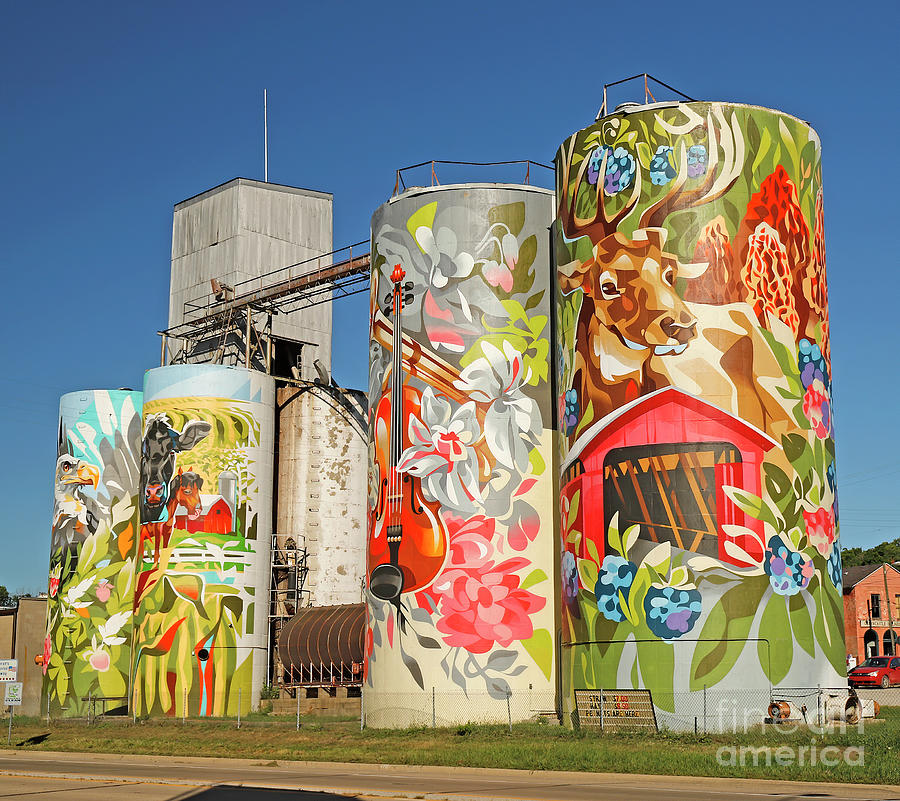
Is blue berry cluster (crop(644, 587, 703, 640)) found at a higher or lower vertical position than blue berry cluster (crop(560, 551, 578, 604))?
lower

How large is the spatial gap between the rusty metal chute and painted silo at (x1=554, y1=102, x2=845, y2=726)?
17.2 meters

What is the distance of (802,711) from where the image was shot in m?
34.8

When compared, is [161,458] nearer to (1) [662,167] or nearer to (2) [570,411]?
(2) [570,411]

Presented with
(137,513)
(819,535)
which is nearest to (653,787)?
(819,535)

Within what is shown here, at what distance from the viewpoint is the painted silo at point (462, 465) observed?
42.3 meters

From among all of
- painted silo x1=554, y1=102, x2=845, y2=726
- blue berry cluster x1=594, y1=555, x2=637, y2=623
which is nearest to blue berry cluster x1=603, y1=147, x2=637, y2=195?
painted silo x1=554, y1=102, x2=845, y2=726

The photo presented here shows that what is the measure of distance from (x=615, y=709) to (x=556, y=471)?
10.2 meters

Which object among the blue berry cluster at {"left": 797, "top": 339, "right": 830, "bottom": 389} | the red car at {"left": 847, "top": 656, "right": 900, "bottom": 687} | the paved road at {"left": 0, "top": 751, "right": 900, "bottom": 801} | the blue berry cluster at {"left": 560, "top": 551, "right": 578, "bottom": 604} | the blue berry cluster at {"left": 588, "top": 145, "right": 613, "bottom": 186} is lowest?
the paved road at {"left": 0, "top": 751, "right": 900, "bottom": 801}

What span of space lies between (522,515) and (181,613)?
21.0m

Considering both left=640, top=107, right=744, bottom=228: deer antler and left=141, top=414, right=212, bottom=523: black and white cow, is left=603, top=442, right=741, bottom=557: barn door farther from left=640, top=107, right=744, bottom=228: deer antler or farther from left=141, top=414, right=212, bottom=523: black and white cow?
left=141, top=414, right=212, bottom=523: black and white cow

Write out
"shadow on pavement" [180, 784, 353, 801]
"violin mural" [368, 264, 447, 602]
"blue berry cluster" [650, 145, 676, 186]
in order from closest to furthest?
"shadow on pavement" [180, 784, 353, 801]
"blue berry cluster" [650, 145, 676, 186]
"violin mural" [368, 264, 447, 602]

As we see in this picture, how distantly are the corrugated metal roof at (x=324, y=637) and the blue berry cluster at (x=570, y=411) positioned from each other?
17918 millimetres

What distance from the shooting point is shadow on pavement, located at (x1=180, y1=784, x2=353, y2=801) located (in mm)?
21141

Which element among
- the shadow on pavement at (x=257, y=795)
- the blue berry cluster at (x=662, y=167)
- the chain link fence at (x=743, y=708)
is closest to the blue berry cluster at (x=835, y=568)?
the chain link fence at (x=743, y=708)
